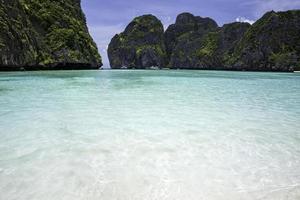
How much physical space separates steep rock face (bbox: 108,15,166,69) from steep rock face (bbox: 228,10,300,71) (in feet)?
221

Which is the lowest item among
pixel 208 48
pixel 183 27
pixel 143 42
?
pixel 208 48

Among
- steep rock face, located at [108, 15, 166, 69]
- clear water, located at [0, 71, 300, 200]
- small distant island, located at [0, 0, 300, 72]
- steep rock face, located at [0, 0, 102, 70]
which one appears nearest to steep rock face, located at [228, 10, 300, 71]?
small distant island, located at [0, 0, 300, 72]

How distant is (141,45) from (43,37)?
109532mm

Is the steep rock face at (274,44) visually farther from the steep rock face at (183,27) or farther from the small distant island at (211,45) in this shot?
the steep rock face at (183,27)

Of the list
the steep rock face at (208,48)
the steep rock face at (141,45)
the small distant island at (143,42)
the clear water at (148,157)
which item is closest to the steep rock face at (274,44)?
the small distant island at (143,42)

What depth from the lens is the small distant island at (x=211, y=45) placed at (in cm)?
8694

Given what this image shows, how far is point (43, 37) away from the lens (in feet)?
179

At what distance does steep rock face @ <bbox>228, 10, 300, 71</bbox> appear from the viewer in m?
82.9

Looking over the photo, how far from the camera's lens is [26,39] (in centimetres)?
4438

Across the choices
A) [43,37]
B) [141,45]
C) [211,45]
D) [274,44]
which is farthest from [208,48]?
[43,37]

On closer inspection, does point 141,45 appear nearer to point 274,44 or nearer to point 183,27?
point 183,27

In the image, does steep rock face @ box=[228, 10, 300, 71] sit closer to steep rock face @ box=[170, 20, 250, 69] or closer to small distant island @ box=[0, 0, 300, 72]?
small distant island @ box=[0, 0, 300, 72]

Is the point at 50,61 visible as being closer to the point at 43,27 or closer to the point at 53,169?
the point at 43,27

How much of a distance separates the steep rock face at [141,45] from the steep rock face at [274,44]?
67496 mm
